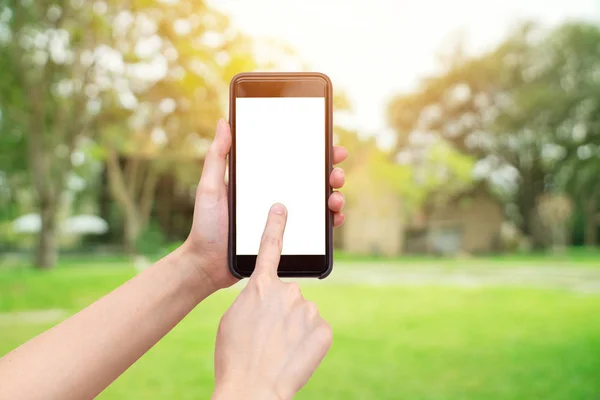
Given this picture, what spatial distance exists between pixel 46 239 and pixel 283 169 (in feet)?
41.0

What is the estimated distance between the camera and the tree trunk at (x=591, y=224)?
24.2 metres

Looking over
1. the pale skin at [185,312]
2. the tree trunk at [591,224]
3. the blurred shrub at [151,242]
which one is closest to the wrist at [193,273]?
the pale skin at [185,312]

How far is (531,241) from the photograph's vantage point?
79.5 feet

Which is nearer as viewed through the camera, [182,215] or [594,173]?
[182,215]

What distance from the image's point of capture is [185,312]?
121 cm

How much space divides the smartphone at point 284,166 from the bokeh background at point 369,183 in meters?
1.03

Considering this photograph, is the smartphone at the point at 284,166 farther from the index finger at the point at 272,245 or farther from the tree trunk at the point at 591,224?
the tree trunk at the point at 591,224

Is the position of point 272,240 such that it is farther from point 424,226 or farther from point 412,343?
point 424,226

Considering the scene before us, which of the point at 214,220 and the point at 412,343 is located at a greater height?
the point at 214,220

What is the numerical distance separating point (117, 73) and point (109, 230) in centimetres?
969

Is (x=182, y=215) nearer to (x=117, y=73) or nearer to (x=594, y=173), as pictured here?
(x=117, y=73)

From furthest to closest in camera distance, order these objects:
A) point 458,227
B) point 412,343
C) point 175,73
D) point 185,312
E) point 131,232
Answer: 1. point 458,227
2. point 131,232
3. point 175,73
4. point 412,343
5. point 185,312

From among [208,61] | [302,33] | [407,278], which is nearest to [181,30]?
[208,61]

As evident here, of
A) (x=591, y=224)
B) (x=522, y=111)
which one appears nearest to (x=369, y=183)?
(x=522, y=111)
